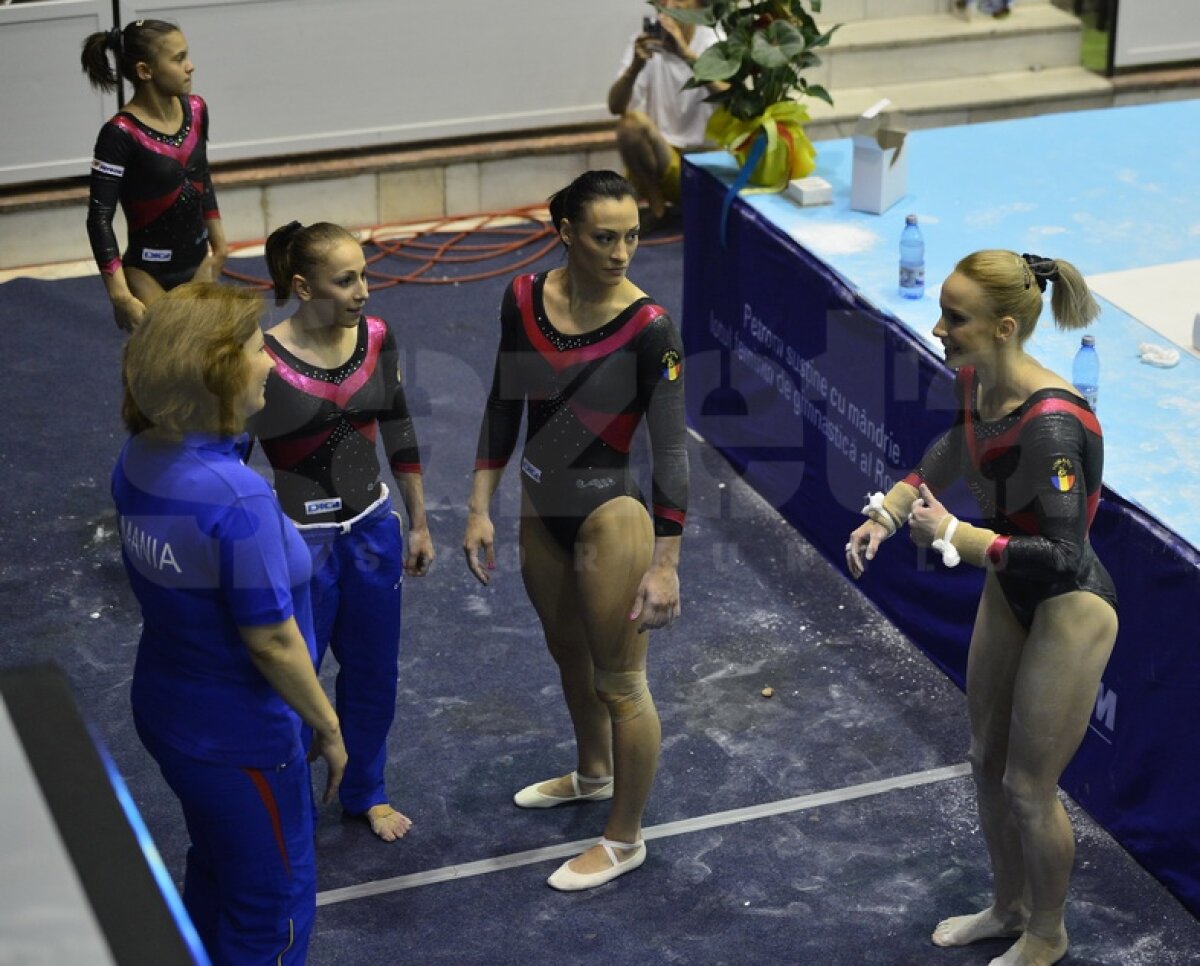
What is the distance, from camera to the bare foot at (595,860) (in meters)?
4.11

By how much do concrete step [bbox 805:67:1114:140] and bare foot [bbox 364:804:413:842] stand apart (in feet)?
17.6

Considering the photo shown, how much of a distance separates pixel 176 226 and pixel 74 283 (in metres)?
2.57

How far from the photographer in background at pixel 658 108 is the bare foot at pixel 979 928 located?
4.96m

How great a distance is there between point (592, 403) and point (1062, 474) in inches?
41.9

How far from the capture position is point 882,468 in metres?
5.26

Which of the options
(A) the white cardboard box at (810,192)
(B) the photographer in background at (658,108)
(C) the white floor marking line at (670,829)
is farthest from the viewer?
(B) the photographer in background at (658,108)

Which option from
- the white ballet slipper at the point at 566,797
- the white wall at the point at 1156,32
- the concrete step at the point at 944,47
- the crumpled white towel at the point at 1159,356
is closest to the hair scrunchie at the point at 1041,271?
the crumpled white towel at the point at 1159,356

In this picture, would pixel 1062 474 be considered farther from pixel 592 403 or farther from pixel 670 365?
pixel 592 403

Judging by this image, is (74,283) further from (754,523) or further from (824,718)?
(824,718)

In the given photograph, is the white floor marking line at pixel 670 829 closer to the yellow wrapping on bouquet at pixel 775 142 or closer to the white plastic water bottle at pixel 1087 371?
the white plastic water bottle at pixel 1087 371

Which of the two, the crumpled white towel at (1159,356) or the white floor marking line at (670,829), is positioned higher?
the crumpled white towel at (1159,356)

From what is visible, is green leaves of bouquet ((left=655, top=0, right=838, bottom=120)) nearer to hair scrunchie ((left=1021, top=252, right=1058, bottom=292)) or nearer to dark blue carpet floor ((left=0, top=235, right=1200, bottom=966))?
dark blue carpet floor ((left=0, top=235, right=1200, bottom=966))

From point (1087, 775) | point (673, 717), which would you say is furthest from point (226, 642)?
point (1087, 775)

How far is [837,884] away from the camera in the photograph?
410cm
